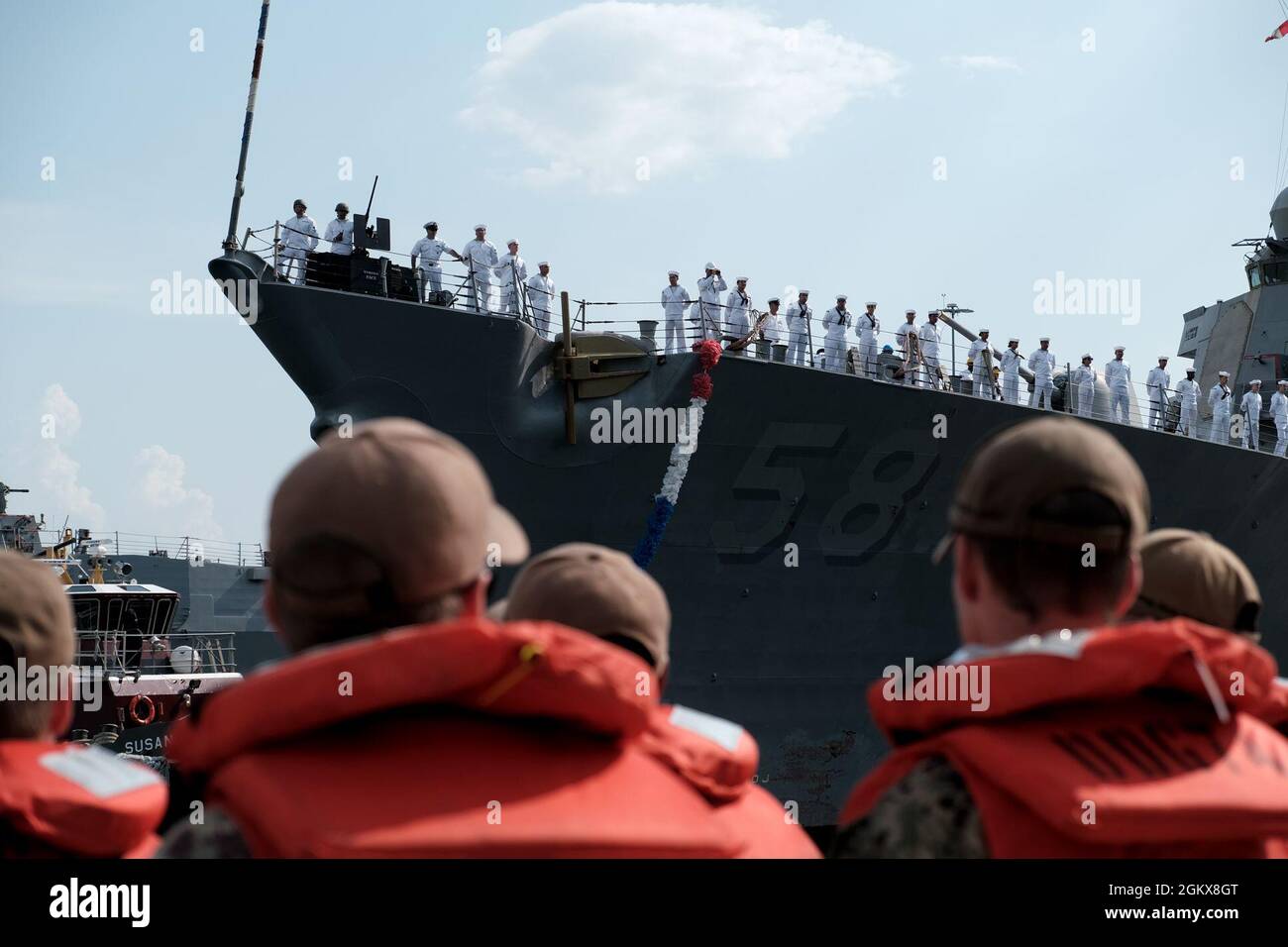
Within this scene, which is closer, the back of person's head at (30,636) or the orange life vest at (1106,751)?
the orange life vest at (1106,751)

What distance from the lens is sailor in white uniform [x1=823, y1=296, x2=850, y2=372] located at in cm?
1659

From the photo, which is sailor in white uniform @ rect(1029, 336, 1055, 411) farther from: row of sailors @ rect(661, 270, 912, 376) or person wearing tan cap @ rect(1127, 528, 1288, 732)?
person wearing tan cap @ rect(1127, 528, 1288, 732)

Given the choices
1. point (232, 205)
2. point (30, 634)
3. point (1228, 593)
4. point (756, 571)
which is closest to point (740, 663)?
point (756, 571)

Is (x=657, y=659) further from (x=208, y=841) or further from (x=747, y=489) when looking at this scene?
(x=747, y=489)

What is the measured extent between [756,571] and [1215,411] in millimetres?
8163

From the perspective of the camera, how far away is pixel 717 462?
15422 mm

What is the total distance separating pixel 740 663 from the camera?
1555cm

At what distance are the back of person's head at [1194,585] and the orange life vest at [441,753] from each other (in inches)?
64.3

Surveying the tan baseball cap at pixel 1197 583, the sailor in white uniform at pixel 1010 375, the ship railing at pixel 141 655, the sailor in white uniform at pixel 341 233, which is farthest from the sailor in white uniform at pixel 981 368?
the tan baseball cap at pixel 1197 583

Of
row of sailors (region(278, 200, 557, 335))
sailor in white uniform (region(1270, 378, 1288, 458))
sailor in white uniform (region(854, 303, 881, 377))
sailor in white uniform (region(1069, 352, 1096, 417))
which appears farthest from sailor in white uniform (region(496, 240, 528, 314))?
sailor in white uniform (region(1270, 378, 1288, 458))

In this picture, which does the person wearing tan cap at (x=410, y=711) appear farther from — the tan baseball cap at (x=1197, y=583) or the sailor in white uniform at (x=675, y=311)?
the sailor in white uniform at (x=675, y=311)

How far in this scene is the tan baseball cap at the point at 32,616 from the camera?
8.30ft

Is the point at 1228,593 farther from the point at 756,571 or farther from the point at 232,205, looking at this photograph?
the point at 232,205

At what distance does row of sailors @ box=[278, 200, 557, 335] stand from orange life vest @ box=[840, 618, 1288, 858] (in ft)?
43.2
